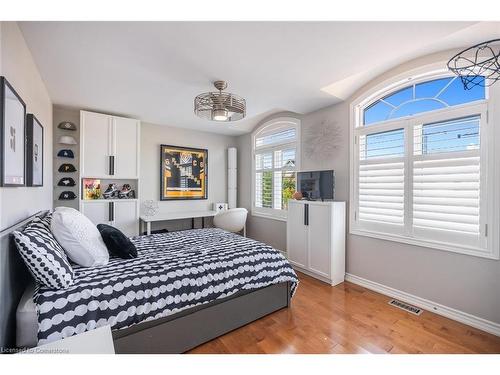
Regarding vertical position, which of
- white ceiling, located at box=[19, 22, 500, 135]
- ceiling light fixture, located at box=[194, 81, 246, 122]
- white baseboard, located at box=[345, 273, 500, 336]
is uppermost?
white ceiling, located at box=[19, 22, 500, 135]

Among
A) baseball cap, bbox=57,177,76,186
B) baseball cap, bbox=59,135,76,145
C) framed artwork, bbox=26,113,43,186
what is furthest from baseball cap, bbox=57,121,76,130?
framed artwork, bbox=26,113,43,186

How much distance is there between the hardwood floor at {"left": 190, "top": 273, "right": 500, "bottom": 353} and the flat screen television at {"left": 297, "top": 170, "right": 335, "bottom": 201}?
4.50 feet

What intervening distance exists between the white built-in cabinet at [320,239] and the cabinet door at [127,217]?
8.52 ft

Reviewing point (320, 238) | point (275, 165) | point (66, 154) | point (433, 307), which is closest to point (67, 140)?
point (66, 154)

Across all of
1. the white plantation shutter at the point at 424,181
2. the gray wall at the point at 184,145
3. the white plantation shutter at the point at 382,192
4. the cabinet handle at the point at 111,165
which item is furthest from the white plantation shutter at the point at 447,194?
the cabinet handle at the point at 111,165

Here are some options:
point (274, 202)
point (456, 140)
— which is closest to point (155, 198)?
point (274, 202)

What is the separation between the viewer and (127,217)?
3.71m

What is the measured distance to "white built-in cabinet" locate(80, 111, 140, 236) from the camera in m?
3.40

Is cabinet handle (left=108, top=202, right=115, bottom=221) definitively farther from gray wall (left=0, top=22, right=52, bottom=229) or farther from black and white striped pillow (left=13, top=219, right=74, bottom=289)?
black and white striped pillow (left=13, top=219, right=74, bottom=289)

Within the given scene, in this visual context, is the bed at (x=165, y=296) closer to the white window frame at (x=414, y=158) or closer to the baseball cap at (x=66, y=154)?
the white window frame at (x=414, y=158)

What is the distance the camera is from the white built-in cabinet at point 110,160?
3400 millimetres

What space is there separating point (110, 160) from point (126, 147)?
12.6 inches

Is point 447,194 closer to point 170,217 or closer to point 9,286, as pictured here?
point 9,286
